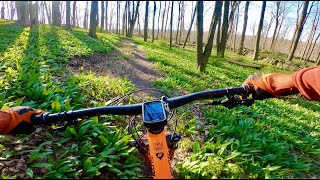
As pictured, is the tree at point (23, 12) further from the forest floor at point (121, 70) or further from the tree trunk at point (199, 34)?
the tree trunk at point (199, 34)

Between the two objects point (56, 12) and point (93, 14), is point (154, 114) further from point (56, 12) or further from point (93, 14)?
point (56, 12)

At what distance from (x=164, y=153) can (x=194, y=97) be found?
2.34 feet

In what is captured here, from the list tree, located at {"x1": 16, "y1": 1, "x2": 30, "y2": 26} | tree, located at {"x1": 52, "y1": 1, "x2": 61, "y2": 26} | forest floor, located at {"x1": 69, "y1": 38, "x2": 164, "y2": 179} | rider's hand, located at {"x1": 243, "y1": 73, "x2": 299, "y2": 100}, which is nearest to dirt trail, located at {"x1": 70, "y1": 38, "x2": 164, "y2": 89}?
forest floor, located at {"x1": 69, "y1": 38, "x2": 164, "y2": 179}

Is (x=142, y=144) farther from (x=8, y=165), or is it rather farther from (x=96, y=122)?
(x=8, y=165)

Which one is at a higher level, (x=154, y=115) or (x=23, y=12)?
(x=23, y=12)

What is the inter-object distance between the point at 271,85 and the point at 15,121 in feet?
8.27

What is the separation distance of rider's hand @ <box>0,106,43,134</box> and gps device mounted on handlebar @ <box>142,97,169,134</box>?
4.19ft

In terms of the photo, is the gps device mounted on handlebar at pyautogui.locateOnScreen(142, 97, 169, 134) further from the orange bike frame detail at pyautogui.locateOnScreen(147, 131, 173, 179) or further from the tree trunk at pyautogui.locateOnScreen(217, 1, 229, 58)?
the tree trunk at pyautogui.locateOnScreen(217, 1, 229, 58)

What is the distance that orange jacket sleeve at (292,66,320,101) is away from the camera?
5.94 feet

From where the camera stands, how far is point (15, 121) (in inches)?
89.1

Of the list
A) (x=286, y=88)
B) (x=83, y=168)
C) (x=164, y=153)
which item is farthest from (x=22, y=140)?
(x=286, y=88)

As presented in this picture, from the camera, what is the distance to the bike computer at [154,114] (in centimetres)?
179

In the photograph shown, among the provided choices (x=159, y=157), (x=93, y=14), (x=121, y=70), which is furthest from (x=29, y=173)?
(x=93, y=14)

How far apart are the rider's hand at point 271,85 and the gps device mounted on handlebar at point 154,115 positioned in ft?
3.31
